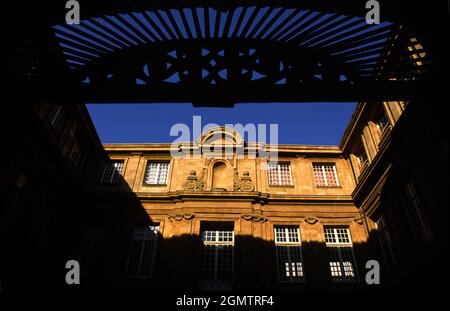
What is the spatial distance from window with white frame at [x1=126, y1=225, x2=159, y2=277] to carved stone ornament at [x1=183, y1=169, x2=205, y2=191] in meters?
2.26

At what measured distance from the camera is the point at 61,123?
39.6 feet

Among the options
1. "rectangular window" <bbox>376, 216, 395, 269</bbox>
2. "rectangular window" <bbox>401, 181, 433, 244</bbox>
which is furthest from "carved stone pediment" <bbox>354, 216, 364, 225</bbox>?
"rectangular window" <bbox>401, 181, 433, 244</bbox>

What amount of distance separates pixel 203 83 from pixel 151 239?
10.1 m

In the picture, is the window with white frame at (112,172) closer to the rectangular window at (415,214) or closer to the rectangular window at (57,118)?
the rectangular window at (57,118)

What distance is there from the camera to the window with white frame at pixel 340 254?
1220cm

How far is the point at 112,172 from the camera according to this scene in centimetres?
1524

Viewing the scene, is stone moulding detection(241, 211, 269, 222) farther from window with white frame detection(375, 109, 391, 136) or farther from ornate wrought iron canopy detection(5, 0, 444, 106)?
ornate wrought iron canopy detection(5, 0, 444, 106)

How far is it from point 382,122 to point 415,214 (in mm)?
3971

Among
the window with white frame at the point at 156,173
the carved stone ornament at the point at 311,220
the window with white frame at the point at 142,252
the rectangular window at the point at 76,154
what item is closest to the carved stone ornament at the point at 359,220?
the carved stone ornament at the point at 311,220

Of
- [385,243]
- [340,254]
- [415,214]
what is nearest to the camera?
[415,214]

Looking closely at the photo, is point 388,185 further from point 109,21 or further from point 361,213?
point 109,21

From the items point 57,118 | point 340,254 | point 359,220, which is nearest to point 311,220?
point 340,254

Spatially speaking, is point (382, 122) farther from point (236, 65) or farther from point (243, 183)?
point (236, 65)

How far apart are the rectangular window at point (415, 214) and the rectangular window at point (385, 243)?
4.65 ft
